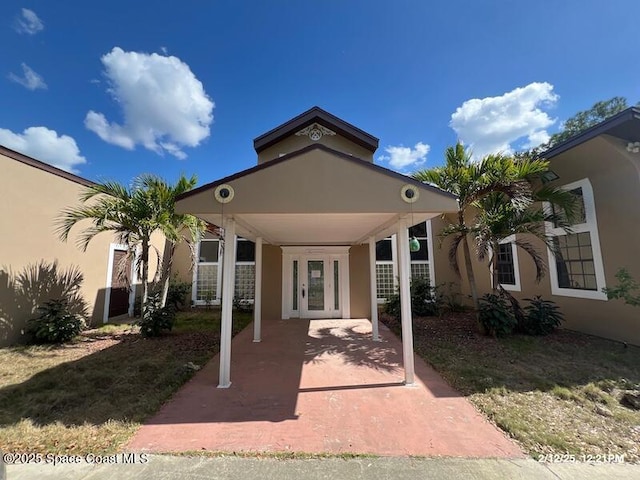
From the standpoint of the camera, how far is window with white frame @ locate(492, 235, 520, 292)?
33.0 ft

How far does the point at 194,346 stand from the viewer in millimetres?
7176

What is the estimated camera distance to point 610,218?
7082 mm

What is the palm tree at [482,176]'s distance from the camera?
7.14 metres

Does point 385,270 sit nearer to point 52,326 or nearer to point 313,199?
point 313,199

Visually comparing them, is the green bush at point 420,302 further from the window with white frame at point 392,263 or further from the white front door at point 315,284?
the white front door at point 315,284

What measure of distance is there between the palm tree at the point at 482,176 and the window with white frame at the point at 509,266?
128 inches

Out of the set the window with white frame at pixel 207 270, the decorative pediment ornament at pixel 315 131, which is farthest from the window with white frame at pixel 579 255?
the window with white frame at pixel 207 270

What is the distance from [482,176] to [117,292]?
13.5m

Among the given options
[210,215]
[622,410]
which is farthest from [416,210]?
[622,410]

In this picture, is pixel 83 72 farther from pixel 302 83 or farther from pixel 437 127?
pixel 437 127

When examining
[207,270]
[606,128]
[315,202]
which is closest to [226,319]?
[315,202]

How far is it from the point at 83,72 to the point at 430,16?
11.5 m

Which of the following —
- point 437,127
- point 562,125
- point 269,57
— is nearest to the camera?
point 269,57

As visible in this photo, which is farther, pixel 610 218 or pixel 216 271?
pixel 216 271
